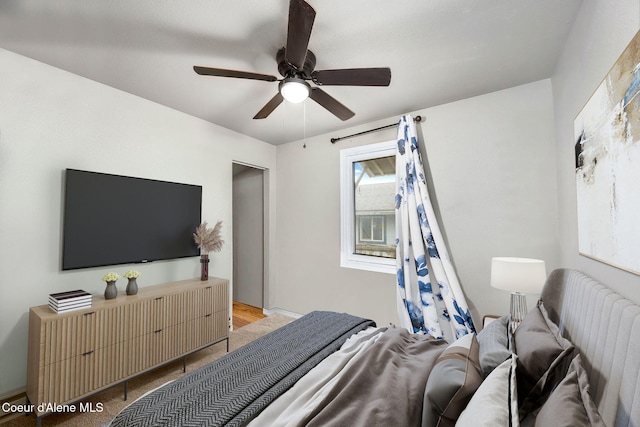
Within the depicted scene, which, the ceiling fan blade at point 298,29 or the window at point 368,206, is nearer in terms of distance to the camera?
the ceiling fan blade at point 298,29

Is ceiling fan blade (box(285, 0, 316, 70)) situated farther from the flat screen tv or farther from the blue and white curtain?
the flat screen tv

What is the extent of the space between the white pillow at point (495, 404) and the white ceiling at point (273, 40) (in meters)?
1.84

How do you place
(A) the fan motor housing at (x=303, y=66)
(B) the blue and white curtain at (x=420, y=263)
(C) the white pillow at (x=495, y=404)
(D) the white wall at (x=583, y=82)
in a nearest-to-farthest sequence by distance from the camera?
(C) the white pillow at (x=495, y=404) < (D) the white wall at (x=583, y=82) < (A) the fan motor housing at (x=303, y=66) < (B) the blue and white curtain at (x=420, y=263)

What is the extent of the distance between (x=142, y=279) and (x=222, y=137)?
1830mm

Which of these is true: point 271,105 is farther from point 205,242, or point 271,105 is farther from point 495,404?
point 495,404

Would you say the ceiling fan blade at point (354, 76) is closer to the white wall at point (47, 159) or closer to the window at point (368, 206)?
the window at point (368, 206)

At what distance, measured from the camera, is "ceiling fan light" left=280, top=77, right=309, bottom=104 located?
1.71 meters

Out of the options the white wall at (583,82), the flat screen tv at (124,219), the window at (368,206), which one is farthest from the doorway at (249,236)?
the white wall at (583,82)

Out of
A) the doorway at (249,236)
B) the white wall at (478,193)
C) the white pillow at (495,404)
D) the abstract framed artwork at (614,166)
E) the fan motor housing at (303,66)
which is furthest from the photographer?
the doorway at (249,236)

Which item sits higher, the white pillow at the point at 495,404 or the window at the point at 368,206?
the window at the point at 368,206

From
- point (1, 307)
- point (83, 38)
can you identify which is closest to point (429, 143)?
point (83, 38)

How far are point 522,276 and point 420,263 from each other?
91 cm

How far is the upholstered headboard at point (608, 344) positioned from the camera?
75cm

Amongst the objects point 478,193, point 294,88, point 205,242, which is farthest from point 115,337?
point 478,193
